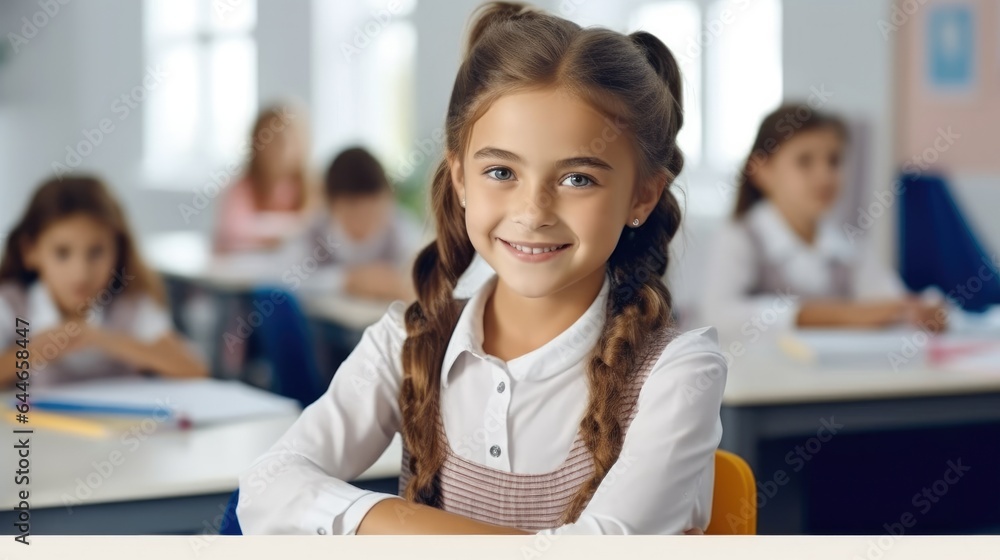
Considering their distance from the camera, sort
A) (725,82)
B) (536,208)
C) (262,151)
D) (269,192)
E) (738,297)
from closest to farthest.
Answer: (536,208)
(738,297)
(725,82)
(262,151)
(269,192)

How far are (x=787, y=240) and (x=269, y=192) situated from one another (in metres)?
3.97

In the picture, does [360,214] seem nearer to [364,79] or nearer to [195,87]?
[364,79]

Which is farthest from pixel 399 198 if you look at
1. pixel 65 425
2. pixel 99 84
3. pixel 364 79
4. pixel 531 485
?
pixel 531 485

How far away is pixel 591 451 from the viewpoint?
45.5 inches

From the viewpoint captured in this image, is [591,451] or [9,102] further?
[9,102]

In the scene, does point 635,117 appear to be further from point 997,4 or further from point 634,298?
point 997,4

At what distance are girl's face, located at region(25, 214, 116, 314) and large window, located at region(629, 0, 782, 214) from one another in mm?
3183

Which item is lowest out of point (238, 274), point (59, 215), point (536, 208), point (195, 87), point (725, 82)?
point (238, 274)

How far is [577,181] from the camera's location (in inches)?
42.4

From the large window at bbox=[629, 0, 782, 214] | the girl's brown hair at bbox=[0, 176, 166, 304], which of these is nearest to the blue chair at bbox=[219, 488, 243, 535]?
the girl's brown hair at bbox=[0, 176, 166, 304]

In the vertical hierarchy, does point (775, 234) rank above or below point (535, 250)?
below

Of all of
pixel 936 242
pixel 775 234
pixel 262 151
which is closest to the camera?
pixel 775 234

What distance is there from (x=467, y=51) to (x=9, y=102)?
7509 mm
